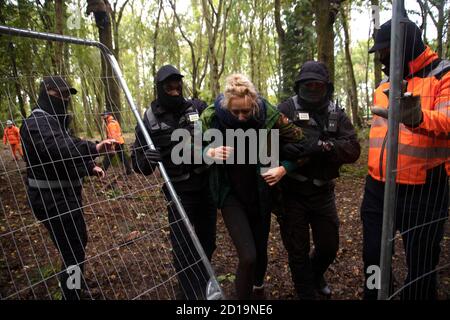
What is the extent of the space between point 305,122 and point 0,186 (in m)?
8.46

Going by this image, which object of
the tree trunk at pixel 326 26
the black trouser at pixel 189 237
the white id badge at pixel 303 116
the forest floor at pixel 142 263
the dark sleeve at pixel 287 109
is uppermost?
the tree trunk at pixel 326 26

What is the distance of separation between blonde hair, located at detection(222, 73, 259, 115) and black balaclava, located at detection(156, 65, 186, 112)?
61cm

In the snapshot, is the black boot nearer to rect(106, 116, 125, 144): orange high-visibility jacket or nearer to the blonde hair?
the blonde hair

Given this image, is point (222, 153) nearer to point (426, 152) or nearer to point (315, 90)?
point (315, 90)

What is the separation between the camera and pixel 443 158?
7.93 feet

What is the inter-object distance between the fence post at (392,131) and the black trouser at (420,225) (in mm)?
431

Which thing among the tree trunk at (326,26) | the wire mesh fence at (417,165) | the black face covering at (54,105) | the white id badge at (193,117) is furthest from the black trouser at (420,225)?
the tree trunk at (326,26)

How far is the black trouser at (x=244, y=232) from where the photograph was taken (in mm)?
2641

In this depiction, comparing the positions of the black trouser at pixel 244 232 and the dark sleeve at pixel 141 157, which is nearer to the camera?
the black trouser at pixel 244 232

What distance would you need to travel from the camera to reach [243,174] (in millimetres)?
2773

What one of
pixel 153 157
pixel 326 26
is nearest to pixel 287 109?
pixel 153 157

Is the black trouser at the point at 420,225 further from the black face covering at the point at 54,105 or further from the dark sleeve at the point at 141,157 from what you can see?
the black face covering at the point at 54,105

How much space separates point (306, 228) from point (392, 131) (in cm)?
134
